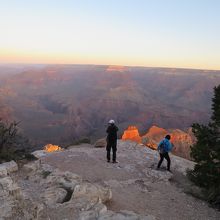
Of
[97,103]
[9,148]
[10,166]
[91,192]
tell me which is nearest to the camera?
[91,192]

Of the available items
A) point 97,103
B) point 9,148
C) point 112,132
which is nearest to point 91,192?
point 112,132

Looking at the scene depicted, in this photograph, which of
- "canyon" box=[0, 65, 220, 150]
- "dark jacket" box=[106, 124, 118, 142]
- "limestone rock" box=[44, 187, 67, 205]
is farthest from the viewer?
"canyon" box=[0, 65, 220, 150]

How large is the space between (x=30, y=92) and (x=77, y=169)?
165953 millimetres

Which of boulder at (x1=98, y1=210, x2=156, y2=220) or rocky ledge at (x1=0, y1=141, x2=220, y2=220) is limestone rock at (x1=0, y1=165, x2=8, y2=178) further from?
boulder at (x1=98, y1=210, x2=156, y2=220)

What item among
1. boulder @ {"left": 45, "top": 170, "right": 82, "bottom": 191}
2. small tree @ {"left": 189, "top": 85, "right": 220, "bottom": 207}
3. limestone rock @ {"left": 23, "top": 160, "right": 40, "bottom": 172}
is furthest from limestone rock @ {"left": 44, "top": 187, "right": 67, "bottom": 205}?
small tree @ {"left": 189, "top": 85, "right": 220, "bottom": 207}

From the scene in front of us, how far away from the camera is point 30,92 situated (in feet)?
577

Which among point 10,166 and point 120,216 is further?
point 10,166

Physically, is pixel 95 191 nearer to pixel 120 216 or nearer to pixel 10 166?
pixel 120 216

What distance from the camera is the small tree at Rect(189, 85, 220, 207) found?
1116cm

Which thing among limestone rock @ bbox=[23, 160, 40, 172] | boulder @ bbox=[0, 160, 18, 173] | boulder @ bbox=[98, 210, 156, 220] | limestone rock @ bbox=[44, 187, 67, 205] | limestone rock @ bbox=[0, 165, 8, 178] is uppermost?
boulder @ bbox=[98, 210, 156, 220]

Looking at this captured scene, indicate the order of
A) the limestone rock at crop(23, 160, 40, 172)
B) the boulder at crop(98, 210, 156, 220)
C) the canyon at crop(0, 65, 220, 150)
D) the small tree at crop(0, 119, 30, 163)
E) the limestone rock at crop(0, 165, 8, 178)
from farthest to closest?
the canyon at crop(0, 65, 220, 150) → the small tree at crop(0, 119, 30, 163) → the limestone rock at crop(23, 160, 40, 172) → the limestone rock at crop(0, 165, 8, 178) → the boulder at crop(98, 210, 156, 220)

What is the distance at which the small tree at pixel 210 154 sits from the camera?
440 inches

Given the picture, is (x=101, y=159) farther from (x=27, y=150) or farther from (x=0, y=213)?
(x=0, y=213)

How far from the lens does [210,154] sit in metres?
11.3
